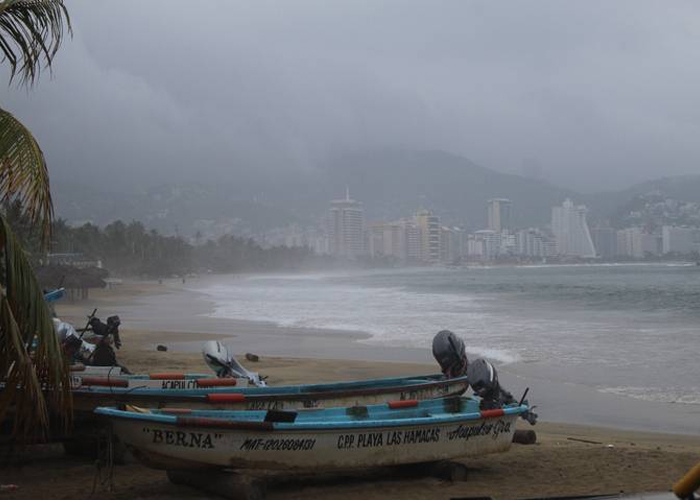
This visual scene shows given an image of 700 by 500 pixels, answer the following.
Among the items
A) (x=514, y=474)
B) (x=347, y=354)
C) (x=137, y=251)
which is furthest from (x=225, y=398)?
(x=137, y=251)

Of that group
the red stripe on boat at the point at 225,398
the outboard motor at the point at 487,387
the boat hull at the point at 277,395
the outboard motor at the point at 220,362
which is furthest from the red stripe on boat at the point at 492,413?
the outboard motor at the point at 220,362

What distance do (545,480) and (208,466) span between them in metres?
3.30

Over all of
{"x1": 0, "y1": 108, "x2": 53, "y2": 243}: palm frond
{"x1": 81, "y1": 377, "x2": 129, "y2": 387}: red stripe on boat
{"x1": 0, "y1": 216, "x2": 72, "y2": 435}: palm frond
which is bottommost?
{"x1": 81, "y1": 377, "x2": 129, "y2": 387}: red stripe on boat

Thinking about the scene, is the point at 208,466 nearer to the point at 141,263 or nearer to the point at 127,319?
the point at 127,319

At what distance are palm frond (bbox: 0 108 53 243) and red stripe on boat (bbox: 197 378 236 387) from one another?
15.9ft

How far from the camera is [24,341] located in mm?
4945

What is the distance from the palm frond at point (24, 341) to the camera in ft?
15.6

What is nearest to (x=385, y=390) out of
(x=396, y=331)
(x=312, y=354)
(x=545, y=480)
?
(x=545, y=480)

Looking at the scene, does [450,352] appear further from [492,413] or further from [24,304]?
[24,304]

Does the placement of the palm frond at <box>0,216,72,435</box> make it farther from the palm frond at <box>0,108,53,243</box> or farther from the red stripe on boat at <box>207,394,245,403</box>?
the red stripe on boat at <box>207,394,245,403</box>

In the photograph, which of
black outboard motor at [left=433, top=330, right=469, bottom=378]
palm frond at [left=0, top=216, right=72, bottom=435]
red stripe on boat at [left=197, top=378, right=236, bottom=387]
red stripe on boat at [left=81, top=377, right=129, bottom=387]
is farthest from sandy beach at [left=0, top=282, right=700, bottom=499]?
palm frond at [left=0, top=216, right=72, bottom=435]

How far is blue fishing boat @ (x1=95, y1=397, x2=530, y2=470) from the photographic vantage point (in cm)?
721

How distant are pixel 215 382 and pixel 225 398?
1.26 m

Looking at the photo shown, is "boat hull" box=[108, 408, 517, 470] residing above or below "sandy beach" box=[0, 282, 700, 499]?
above
